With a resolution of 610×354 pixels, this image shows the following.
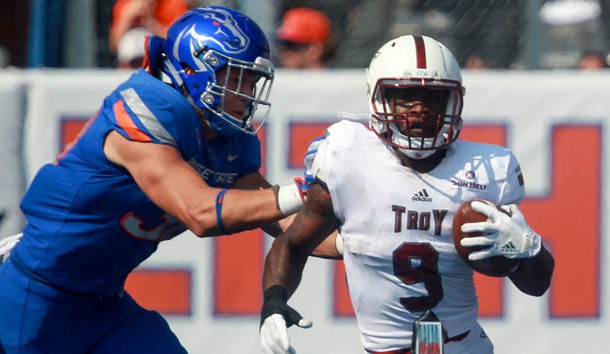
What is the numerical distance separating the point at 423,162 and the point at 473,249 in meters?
0.36

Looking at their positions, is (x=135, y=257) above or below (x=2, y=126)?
below

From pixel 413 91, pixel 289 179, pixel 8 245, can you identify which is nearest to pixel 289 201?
pixel 413 91

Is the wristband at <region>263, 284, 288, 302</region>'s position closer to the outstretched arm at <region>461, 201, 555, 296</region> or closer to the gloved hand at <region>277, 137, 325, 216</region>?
the gloved hand at <region>277, 137, 325, 216</region>

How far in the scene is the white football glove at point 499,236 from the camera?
9.95 ft

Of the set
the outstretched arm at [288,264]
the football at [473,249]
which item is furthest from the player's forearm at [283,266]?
the football at [473,249]

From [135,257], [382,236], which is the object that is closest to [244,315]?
[135,257]

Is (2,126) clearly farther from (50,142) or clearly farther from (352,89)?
(352,89)

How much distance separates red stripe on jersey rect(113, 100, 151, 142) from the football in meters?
0.93

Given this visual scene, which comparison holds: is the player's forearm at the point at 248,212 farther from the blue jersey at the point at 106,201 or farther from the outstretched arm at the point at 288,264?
the blue jersey at the point at 106,201

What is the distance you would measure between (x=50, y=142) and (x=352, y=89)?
1354mm

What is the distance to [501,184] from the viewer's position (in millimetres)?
3268

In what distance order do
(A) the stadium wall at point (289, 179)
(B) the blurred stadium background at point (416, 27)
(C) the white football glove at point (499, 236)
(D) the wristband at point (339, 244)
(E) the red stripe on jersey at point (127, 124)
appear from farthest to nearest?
(B) the blurred stadium background at point (416, 27), (A) the stadium wall at point (289, 179), (D) the wristband at point (339, 244), (E) the red stripe on jersey at point (127, 124), (C) the white football glove at point (499, 236)

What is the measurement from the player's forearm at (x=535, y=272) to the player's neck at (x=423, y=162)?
391mm

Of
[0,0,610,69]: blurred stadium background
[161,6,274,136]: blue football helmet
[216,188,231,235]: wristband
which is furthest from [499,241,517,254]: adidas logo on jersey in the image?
[0,0,610,69]: blurred stadium background
